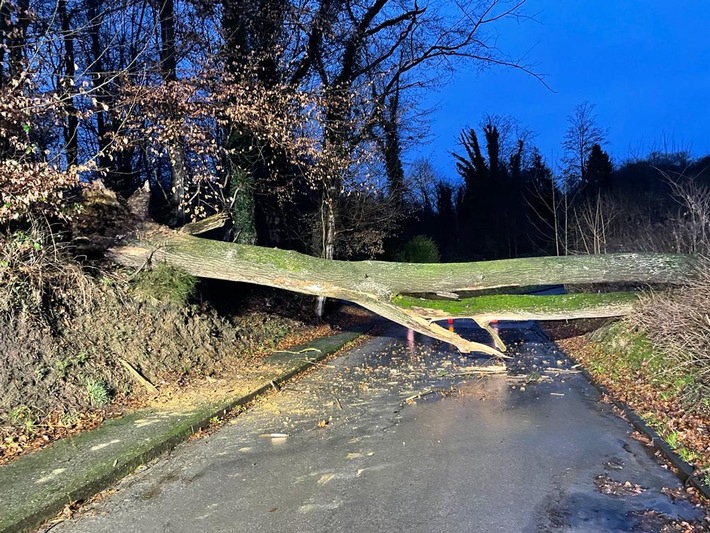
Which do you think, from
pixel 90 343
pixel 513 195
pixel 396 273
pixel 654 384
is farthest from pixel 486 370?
pixel 513 195

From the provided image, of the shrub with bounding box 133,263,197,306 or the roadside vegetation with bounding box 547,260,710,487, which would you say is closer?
the roadside vegetation with bounding box 547,260,710,487

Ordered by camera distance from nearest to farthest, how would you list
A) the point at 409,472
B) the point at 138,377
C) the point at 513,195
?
the point at 409,472
the point at 138,377
the point at 513,195

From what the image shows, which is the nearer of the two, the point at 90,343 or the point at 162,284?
the point at 90,343

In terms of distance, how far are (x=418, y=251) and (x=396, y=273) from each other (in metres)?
20.6

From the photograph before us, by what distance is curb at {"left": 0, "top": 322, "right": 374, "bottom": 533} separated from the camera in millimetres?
4535

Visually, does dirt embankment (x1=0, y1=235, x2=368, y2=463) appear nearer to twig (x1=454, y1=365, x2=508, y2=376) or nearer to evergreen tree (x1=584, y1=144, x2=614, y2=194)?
twig (x1=454, y1=365, x2=508, y2=376)

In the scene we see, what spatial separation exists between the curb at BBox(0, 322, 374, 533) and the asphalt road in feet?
0.63

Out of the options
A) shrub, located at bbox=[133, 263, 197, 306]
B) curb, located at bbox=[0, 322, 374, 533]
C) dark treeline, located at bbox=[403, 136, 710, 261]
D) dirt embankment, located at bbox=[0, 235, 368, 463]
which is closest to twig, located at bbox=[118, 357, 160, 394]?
dirt embankment, located at bbox=[0, 235, 368, 463]

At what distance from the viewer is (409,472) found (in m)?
5.31

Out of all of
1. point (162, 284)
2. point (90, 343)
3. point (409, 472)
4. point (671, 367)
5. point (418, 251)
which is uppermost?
point (418, 251)

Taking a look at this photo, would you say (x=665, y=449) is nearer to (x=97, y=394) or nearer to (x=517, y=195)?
(x=97, y=394)

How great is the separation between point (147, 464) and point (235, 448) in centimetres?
97

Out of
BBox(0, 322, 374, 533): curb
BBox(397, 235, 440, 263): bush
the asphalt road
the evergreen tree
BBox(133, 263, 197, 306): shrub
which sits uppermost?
the evergreen tree

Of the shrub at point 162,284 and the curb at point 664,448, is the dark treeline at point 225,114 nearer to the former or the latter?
the shrub at point 162,284
